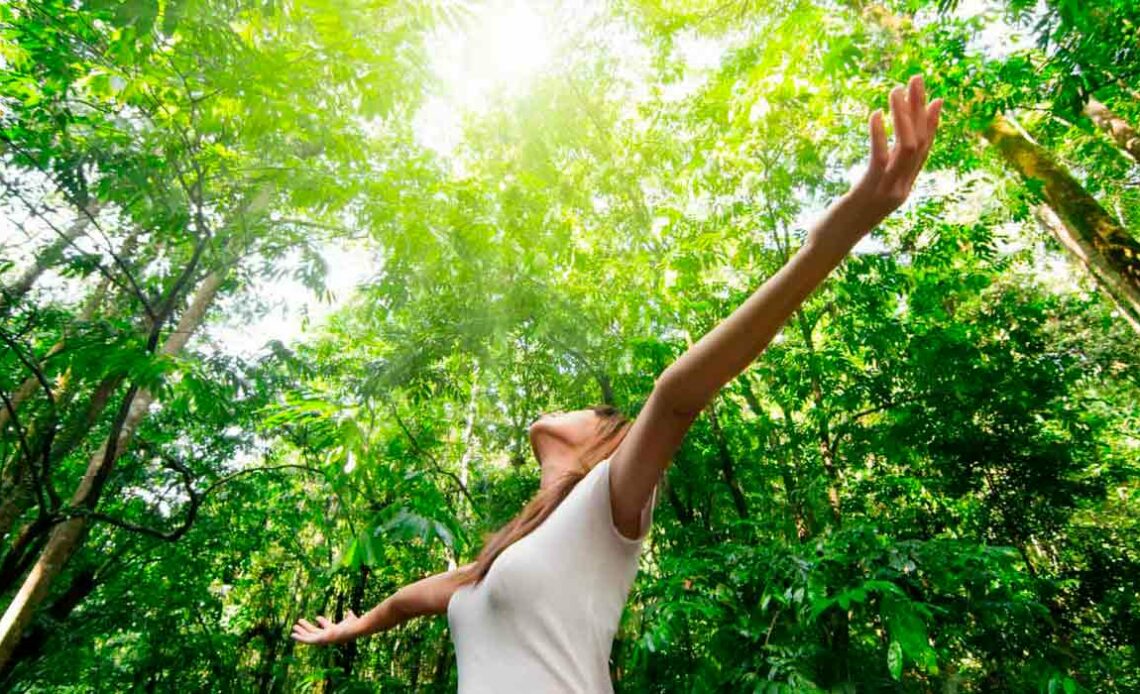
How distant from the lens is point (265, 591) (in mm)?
8352

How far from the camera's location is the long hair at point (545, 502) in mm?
1275

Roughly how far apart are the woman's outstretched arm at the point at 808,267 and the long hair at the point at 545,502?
0.43 meters

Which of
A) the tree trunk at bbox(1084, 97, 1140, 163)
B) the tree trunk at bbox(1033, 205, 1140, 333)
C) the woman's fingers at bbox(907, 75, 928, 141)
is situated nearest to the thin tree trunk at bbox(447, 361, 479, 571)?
the tree trunk at bbox(1033, 205, 1140, 333)

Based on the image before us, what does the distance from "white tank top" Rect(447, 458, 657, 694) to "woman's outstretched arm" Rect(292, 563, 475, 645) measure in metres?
0.41

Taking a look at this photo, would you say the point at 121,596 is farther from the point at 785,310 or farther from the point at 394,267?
the point at 785,310

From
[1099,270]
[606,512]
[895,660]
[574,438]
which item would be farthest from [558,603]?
[1099,270]

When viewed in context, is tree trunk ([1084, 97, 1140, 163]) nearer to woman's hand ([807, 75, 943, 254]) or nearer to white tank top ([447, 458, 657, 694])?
woman's hand ([807, 75, 943, 254])

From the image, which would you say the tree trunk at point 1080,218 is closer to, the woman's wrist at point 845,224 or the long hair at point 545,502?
the long hair at point 545,502

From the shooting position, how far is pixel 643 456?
898mm

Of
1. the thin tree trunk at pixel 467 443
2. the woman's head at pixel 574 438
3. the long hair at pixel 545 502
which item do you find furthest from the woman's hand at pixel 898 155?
the thin tree trunk at pixel 467 443

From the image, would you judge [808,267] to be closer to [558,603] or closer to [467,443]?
[558,603]

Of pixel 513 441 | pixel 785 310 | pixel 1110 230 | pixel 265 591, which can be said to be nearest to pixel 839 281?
pixel 1110 230

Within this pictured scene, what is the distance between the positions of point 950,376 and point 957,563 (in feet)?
9.89

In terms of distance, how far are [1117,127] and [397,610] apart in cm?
771
